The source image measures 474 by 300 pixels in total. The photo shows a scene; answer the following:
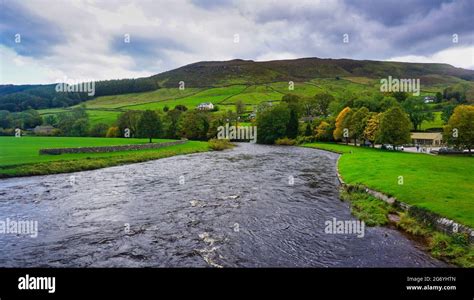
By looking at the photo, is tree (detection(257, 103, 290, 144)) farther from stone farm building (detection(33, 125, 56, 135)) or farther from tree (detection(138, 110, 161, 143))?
stone farm building (detection(33, 125, 56, 135))

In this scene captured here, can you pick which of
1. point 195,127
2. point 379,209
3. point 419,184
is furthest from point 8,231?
point 195,127

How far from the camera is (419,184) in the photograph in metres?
19.4

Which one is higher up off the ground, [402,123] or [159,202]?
[402,123]

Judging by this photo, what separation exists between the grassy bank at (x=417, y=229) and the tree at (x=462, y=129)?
105ft

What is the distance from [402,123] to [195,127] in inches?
2203

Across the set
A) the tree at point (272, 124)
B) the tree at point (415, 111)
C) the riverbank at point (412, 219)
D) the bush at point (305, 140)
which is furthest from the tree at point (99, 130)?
the tree at point (415, 111)

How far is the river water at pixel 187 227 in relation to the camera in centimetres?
1084

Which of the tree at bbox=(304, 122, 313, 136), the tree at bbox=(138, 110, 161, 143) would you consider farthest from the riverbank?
the tree at bbox=(304, 122, 313, 136)

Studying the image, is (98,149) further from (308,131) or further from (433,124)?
(433,124)

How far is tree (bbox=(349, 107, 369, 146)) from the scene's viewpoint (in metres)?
59.5
